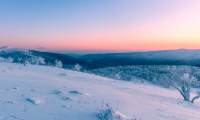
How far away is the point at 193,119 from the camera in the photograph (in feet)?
14.2

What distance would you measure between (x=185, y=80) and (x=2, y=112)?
40.3ft

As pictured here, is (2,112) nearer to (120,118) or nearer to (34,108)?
(34,108)

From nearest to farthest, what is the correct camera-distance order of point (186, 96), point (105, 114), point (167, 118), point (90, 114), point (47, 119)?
point (47, 119)
point (105, 114)
point (90, 114)
point (167, 118)
point (186, 96)

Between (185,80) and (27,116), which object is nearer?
(27,116)


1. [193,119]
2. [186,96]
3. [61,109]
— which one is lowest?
[186,96]

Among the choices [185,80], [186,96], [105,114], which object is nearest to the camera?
[105,114]

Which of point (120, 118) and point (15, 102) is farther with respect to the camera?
point (15, 102)

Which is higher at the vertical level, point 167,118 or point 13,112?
point 13,112

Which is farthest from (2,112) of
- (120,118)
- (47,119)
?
(120,118)

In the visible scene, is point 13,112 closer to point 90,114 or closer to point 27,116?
point 27,116

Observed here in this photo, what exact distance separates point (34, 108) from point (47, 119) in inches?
36.7

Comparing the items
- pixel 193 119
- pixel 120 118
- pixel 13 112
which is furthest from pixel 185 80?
pixel 13 112

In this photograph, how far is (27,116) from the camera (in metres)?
3.06

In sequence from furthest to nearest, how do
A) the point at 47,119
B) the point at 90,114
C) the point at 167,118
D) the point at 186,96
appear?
the point at 186,96 → the point at 167,118 → the point at 90,114 → the point at 47,119
